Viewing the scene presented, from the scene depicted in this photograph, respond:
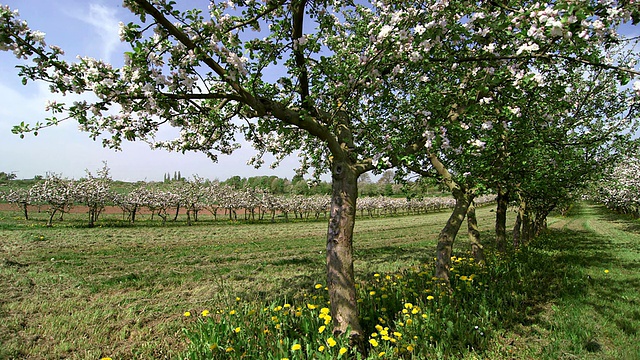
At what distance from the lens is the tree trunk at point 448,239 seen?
22.7 feet

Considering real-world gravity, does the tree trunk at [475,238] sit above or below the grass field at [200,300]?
above

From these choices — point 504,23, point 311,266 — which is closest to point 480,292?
point 504,23

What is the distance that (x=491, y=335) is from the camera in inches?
191

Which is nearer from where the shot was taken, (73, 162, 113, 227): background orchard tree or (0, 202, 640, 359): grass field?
(0, 202, 640, 359): grass field

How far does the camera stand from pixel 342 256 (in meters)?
4.48

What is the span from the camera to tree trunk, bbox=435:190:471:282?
691 centimetres

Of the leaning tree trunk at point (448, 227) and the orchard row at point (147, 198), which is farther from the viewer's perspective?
the orchard row at point (147, 198)

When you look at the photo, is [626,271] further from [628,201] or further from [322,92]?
[628,201]

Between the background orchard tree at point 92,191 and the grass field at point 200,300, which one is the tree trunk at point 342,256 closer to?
the grass field at point 200,300

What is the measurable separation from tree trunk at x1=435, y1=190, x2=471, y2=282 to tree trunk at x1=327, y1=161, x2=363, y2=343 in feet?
10.7

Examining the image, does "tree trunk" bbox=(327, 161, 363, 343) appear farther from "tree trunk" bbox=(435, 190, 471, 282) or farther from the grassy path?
"tree trunk" bbox=(435, 190, 471, 282)

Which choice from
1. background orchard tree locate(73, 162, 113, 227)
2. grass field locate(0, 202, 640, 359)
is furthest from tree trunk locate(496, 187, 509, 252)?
background orchard tree locate(73, 162, 113, 227)

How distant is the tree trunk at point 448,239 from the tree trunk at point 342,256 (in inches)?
128

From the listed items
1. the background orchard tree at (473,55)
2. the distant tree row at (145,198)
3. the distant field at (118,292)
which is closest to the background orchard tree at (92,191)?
the distant tree row at (145,198)
